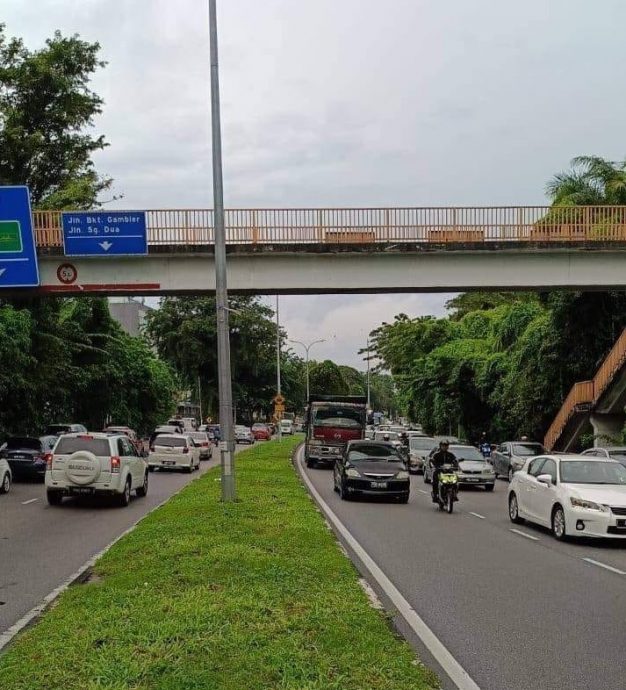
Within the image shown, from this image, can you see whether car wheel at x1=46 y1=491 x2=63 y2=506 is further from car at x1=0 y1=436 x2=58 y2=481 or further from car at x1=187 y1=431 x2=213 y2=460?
car at x1=187 y1=431 x2=213 y2=460

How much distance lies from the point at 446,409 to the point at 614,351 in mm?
26290

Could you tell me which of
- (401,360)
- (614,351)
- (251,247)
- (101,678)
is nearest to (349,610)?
(101,678)

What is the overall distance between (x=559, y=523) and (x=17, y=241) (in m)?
16.6

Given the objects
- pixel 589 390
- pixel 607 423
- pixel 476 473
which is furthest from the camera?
pixel 589 390

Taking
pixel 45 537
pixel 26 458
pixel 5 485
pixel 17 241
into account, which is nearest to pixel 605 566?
pixel 45 537

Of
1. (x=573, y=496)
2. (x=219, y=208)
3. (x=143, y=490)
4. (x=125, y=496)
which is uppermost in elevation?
(x=219, y=208)

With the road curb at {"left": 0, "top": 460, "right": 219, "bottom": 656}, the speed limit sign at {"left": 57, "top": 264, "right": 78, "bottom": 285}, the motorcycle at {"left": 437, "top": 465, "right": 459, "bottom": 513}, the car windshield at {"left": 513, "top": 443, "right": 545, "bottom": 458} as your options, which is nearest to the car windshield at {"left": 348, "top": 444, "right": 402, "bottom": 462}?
the motorcycle at {"left": 437, "top": 465, "right": 459, "bottom": 513}

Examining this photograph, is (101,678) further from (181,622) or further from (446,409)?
(446,409)

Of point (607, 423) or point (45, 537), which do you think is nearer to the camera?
point (45, 537)

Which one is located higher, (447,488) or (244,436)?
(447,488)

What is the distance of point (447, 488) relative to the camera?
1959cm

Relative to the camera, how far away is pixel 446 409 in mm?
58844

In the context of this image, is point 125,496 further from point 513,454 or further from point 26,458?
point 513,454

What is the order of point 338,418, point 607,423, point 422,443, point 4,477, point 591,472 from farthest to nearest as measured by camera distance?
point 338,418
point 422,443
point 607,423
point 4,477
point 591,472
